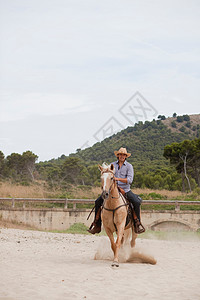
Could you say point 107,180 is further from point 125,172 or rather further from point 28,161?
point 28,161

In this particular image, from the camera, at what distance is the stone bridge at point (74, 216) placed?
986 inches

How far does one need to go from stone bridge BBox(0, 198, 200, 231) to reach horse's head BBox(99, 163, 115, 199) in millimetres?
17052

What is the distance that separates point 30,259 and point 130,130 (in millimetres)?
88497

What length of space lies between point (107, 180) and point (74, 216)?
18506mm

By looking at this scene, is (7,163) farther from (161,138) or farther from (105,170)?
(105,170)

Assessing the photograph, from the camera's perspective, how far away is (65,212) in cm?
2608

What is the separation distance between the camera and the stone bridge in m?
25.0

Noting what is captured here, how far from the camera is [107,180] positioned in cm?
810

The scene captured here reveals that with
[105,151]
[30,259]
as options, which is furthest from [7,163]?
[30,259]

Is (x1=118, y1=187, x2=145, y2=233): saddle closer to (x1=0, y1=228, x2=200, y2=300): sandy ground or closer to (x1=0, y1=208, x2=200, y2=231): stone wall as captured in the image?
(x1=0, y1=228, x2=200, y2=300): sandy ground

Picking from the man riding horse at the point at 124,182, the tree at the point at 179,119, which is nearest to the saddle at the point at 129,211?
the man riding horse at the point at 124,182

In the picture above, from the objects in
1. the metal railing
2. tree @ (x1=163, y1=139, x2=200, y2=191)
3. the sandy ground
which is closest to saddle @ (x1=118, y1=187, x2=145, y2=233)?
the sandy ground

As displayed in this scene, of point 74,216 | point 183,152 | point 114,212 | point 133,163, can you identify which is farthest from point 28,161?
point 114,212

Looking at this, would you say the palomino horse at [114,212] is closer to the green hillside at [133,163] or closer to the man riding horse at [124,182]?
the man riding horse at [124,182]
